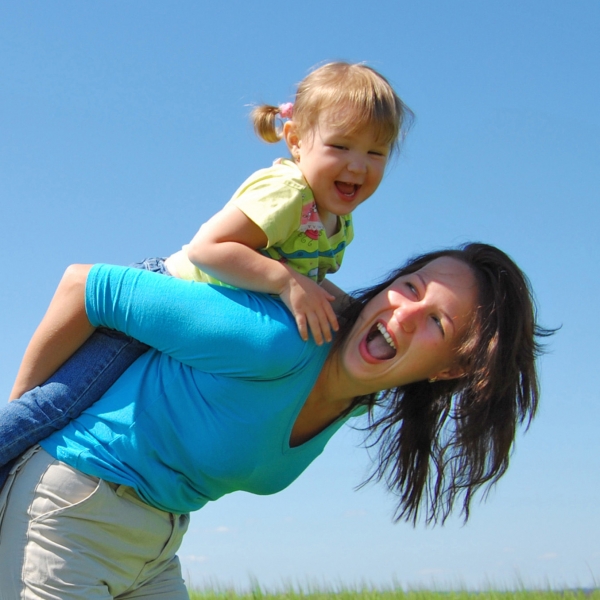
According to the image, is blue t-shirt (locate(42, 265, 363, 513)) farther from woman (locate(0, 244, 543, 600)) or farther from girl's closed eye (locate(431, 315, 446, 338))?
girl's closed eye (locate(431, 315, 446, 338))

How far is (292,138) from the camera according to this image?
3826mm

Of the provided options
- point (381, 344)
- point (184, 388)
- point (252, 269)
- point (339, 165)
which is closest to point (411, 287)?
point (381, 344)

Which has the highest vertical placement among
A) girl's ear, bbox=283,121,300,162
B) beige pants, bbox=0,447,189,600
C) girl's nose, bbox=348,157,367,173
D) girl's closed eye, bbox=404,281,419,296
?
girl's ear, bbox=283,121,300,162

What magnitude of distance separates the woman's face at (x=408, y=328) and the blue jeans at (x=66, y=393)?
0.89m

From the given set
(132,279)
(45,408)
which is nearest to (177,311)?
(132,279)

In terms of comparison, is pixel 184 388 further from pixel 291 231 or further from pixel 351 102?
pixel 351 102

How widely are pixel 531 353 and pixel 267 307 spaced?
54.2 inches

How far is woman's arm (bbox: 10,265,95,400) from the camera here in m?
3.10

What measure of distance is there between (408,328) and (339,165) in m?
0.76

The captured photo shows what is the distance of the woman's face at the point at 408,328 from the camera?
335 cm

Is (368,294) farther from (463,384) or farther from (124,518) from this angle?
(124,518)

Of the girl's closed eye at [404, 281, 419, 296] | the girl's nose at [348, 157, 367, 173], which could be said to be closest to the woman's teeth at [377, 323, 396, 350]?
the girl's closed eye at [404, 281, 419, 296]

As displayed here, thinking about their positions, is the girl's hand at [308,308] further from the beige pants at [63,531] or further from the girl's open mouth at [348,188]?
the beige pants at [63,531]

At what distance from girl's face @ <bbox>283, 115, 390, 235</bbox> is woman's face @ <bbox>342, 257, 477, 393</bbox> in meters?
0.45
